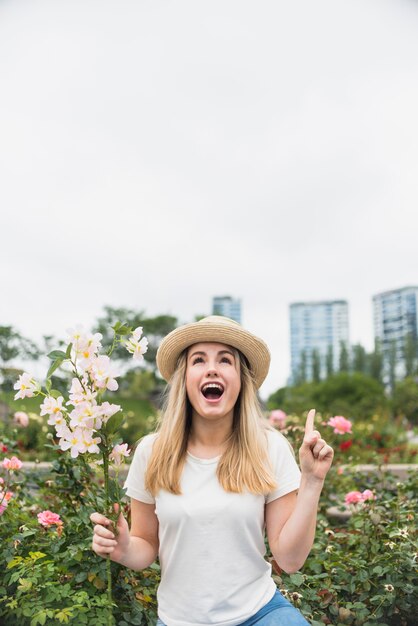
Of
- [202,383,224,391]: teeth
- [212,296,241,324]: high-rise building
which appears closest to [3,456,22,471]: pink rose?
[202,383,224,391]: teeth

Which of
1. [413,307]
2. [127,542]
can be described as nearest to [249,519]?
[127,542]

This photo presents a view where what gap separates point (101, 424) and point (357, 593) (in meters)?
1.61

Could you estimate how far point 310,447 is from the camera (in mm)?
1661

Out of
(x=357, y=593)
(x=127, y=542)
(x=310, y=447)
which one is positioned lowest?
(x=357, y=593)

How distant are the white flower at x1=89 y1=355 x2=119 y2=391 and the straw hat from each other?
44 cm

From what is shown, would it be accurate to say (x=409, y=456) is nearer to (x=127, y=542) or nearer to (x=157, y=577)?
(x=157, y=577)

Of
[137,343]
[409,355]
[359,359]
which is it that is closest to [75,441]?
[137,343]

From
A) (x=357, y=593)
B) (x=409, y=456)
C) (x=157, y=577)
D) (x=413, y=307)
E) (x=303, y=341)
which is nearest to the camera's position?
(x=157, y=577)

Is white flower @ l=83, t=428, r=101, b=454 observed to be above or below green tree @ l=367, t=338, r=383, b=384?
below

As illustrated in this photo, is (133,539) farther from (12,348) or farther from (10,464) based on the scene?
(12,348)

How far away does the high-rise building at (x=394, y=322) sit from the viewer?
54094 mm

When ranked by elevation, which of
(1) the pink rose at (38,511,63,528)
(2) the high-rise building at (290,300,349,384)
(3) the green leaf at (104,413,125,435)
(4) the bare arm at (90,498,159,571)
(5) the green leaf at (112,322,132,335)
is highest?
(2) the high-rise building at (290,300,349,384)

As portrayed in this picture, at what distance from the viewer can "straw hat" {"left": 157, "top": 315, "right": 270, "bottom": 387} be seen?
1.97 m

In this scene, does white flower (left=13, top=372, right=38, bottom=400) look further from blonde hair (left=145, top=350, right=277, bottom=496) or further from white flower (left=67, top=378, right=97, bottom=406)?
blonde hair (left=145, top=350, right=277, bottom=496)
